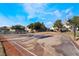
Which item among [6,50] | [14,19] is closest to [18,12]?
[14,19]

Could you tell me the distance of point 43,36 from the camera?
4719mm

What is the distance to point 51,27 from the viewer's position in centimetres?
471

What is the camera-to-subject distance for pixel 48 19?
4711 mm

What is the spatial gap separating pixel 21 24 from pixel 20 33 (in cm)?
9

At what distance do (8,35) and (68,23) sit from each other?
1.97ft

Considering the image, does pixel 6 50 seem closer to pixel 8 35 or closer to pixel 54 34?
pixel 8 35

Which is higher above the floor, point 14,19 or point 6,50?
point 14,19

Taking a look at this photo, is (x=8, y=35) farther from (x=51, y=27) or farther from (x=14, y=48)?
(x=51, y=27)

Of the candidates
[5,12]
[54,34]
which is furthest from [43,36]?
[5,12]

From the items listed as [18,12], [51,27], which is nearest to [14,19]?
[18,12]

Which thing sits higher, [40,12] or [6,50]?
[40,12]

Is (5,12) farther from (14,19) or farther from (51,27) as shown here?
(51,27)

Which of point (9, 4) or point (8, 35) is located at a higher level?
point (9, 4)

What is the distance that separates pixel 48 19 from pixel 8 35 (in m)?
0.42
